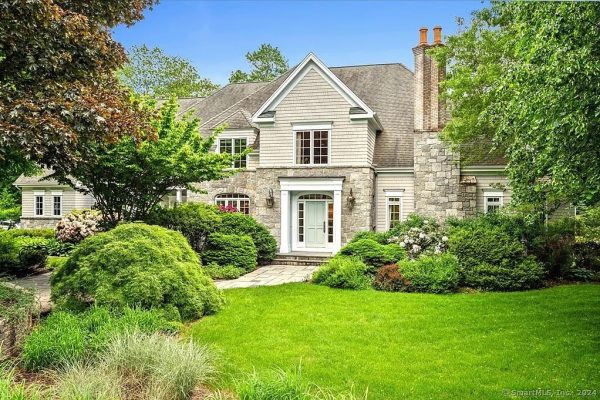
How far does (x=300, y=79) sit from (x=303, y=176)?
4035mm

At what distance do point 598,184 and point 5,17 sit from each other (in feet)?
30.0

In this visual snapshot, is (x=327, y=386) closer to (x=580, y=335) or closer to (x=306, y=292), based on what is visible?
(x=580, y=335)

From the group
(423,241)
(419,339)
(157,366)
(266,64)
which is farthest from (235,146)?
(266,64)

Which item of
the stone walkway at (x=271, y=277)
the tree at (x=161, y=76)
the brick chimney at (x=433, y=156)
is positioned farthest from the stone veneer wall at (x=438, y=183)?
the tree at (x=161, y=76)

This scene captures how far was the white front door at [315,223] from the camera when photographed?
19219 mm

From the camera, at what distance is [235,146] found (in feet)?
68.3

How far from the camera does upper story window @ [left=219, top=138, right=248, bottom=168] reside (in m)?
20.6

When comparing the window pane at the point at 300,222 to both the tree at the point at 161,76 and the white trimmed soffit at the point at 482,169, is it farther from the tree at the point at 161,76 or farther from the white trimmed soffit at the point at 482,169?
the tree at the point at 161,76

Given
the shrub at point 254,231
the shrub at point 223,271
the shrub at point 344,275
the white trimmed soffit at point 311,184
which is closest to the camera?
the shrub at point 344,275

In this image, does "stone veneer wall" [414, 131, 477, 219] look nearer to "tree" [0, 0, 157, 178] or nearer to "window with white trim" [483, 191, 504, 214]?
"window with white trim" [483, 191, 504, 214]

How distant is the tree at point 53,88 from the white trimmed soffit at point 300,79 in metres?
10.3

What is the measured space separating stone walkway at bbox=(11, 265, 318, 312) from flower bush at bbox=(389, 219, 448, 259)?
10.5ft

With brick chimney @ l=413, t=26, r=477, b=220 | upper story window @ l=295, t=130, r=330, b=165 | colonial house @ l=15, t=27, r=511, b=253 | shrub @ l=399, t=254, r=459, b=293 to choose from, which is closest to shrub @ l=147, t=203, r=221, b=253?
colonial house @ l=15, t=27, r=511, b=253

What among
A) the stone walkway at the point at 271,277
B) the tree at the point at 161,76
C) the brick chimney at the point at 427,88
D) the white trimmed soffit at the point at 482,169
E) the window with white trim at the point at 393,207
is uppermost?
the tree at the point at 161,76
